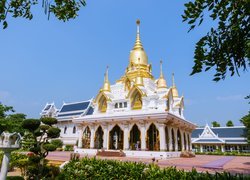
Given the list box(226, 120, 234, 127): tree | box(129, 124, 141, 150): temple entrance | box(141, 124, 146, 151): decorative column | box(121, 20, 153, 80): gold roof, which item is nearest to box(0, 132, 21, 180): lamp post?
box(141, 124, 146, 151): decorative column

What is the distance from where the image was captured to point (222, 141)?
128 ft

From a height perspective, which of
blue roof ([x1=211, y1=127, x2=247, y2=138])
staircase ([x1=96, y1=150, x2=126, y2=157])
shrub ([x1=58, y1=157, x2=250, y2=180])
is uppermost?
blue roof ([x1=211, y1=127, x2=247, y2=138])

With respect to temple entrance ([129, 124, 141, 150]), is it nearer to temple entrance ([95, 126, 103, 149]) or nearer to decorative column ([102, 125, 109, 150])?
decorative column ([102, 125, 109, 150])

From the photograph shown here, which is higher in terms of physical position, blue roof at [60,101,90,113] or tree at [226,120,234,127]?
blue roof at [60,101,90,113]

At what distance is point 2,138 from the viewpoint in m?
7.51

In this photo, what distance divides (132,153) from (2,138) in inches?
648

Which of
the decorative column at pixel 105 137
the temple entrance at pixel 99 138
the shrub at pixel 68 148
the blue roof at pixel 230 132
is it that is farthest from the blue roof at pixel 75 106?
the blue roof at pixel 230 132

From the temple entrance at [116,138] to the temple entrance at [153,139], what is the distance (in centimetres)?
376

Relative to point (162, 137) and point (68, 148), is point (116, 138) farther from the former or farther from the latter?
point (68, 148)

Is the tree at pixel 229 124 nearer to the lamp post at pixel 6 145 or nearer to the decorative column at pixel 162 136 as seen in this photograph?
the decorative column at pixel 162 136

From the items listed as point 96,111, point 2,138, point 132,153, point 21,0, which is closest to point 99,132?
point 96,111

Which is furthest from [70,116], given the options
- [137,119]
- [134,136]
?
[137,119]

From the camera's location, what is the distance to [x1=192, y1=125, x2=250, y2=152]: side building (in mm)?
39481

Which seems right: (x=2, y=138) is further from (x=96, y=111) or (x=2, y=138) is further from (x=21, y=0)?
(x=96, y=111)
